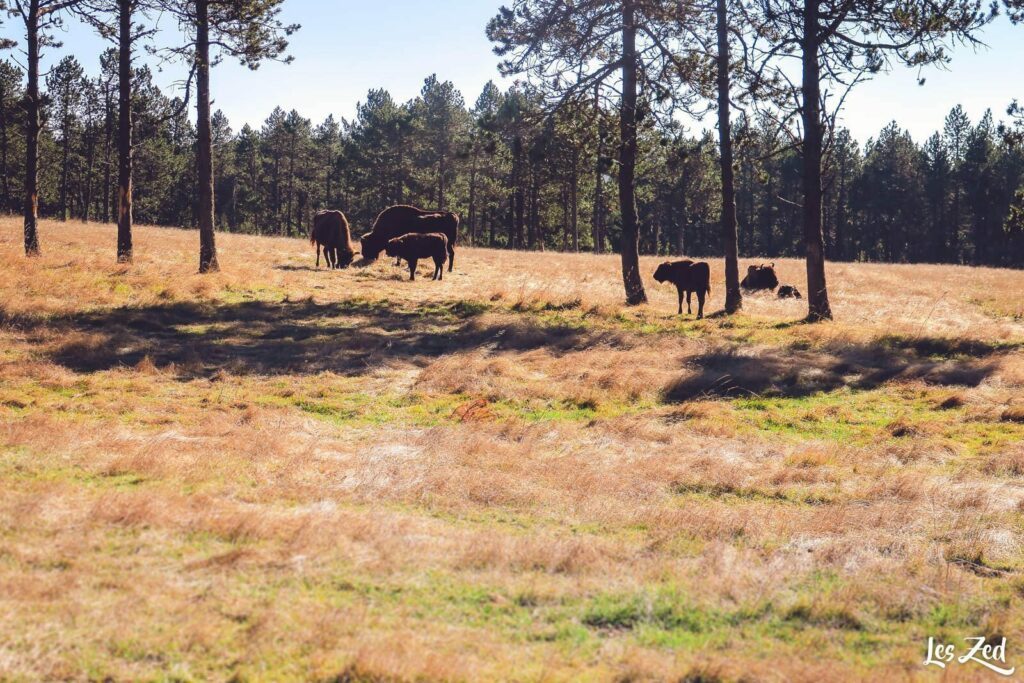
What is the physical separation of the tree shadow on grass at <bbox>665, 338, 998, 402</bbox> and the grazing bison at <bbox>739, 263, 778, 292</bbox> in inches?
539

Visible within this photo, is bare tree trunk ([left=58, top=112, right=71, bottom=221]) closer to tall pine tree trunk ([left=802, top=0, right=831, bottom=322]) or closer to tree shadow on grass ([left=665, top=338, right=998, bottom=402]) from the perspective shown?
tall pine tree trunk ([left=802, top=0, right=831, bottom=322])

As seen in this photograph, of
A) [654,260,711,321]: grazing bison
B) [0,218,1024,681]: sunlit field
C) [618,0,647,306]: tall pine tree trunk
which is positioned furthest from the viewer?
[618,0,647,306]: tall pine tree trunk

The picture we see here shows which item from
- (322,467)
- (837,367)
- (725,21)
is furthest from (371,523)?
(725,21)

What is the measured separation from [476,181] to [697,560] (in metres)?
66.1

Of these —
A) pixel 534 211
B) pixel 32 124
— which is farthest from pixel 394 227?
pixel 534 211

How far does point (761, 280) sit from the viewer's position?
29.7 metres

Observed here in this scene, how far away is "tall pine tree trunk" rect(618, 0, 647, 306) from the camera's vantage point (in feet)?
70.4

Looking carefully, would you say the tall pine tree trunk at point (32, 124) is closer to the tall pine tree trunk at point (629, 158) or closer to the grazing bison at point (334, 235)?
the grazing bison at point (334, 235)

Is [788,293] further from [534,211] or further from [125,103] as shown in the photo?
[534,211]

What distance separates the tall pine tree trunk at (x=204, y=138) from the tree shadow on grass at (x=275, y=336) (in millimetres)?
4205

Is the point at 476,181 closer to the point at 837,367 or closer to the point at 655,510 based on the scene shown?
the point at 837,367

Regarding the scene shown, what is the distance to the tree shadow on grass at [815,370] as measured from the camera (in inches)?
504

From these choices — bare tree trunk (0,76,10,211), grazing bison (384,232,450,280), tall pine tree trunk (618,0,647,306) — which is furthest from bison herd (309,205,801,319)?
bare tree trunk (0,76,10,211)

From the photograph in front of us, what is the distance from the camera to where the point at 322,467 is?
8195 millimetres
